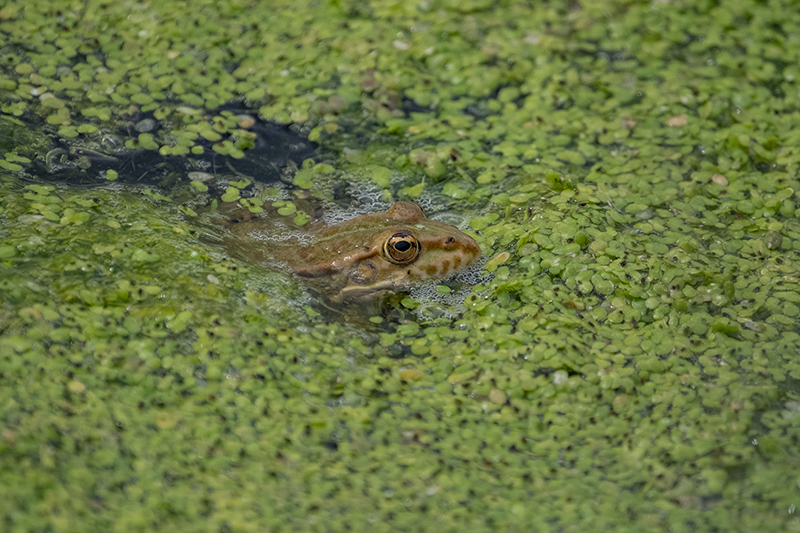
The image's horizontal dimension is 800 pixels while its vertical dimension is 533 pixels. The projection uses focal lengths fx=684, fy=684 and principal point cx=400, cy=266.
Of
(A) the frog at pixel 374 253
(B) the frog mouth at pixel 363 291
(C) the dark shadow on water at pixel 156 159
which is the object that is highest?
(C) the dark shadow on water at pixel 156 159

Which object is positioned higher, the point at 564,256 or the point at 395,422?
the point at 564,256

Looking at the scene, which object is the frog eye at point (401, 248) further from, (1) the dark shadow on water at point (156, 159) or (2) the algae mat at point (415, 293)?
(1) the dark shadow on water at point (156, 159)

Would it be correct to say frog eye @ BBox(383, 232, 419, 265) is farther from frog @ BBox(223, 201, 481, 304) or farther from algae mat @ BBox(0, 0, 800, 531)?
algae mat @ BBox(0, 0, 800, 531)

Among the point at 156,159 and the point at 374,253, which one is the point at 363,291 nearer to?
the point at 374,253

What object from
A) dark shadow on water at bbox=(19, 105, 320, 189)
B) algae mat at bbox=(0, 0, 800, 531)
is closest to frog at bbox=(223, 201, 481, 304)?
algae mat at bbox=(0, 0, 800, 531)

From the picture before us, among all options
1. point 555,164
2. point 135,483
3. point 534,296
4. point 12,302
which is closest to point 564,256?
point 534,296

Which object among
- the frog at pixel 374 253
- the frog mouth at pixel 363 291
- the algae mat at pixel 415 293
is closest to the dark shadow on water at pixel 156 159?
the algae mat at pixel 415 293

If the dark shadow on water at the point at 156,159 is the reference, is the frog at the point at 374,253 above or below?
below

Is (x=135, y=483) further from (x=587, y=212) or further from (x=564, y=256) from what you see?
(x=587, y=212)
